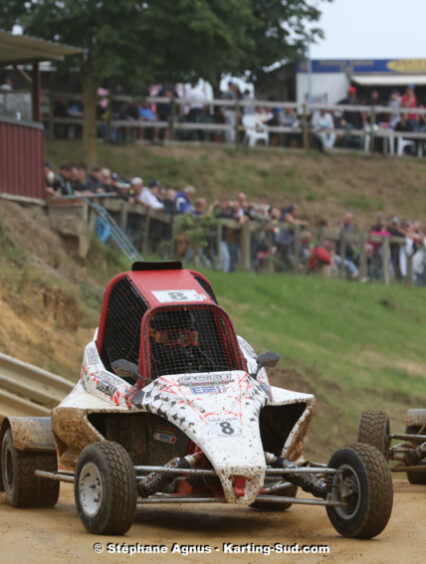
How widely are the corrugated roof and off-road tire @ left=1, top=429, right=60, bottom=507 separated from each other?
10926 mm

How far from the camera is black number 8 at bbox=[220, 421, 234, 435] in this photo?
25.9ft

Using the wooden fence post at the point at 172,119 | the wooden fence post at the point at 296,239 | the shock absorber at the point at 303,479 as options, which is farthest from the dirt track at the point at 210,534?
the wooden fence post at the point at 172,119

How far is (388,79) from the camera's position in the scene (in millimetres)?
38344

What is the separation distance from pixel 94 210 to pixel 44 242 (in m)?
2.30

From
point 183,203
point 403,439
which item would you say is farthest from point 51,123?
point 403,439

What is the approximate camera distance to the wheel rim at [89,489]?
788 cm

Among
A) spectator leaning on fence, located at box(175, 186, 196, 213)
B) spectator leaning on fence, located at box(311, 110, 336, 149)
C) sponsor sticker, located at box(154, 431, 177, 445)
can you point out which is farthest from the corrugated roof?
spectator leaning on fence, located at box(311, 110, 336, 149)

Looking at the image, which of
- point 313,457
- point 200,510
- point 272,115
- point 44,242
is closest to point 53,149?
point 272,115

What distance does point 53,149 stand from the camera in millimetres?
29484

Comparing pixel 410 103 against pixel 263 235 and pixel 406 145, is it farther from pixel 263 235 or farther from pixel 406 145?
pixel 263 235

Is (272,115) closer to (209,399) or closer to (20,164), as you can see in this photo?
(20,164)

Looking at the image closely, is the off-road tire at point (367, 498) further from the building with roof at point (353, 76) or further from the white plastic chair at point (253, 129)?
the building with roof at point (353, 76)

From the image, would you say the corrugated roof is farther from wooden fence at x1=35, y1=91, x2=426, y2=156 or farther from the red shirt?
the red shirt

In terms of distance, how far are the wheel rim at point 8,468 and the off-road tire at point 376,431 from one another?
336 centimetres
